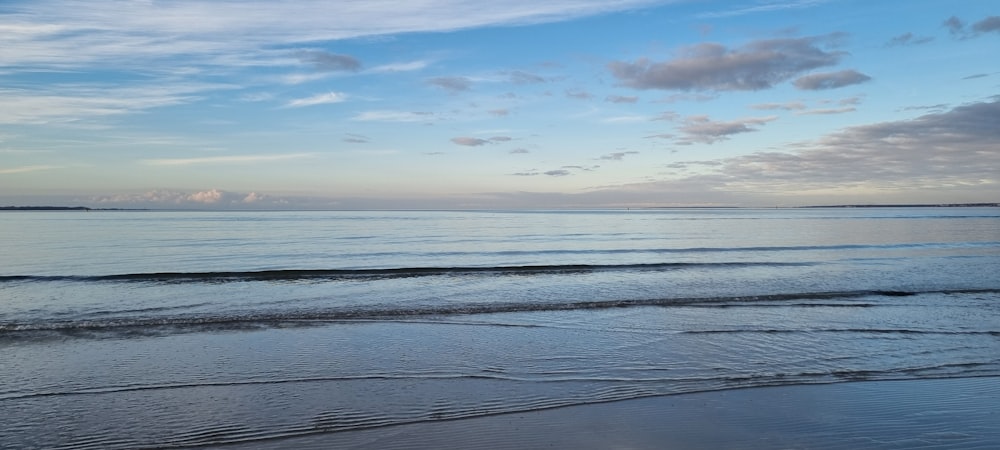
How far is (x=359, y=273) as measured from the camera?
23438 millimetres

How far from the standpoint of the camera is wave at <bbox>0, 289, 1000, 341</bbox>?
12.6m

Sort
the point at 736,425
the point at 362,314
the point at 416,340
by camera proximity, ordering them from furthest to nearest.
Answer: the point at 362,314 → the point at 416,340 → the point at 736,425

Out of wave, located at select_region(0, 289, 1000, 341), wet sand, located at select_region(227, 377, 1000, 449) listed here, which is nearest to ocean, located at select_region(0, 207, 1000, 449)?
wave, located at select_region(0, 289, 1000, 341)

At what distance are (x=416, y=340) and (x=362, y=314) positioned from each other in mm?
3483

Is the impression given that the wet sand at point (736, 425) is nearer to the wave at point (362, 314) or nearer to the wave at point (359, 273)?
the wave at point (362, 314)

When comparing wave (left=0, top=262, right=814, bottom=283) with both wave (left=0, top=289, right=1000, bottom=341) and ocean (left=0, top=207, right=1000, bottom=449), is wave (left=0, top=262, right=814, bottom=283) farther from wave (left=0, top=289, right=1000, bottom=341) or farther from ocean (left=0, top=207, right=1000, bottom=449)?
wave (left=0, top=289, right=1000, bottom=341)

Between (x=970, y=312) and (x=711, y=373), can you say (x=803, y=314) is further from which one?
(x=711, y=373)

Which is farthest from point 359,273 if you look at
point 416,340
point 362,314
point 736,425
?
point 736,425

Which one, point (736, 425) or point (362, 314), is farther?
point (362, 314)

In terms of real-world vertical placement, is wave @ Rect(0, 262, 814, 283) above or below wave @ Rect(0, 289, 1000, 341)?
above

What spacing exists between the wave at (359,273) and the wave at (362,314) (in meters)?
7.41

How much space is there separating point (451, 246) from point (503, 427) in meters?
31.9

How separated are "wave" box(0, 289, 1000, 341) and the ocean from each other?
10 centimetres

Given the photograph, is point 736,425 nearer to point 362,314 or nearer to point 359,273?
point 362,314
